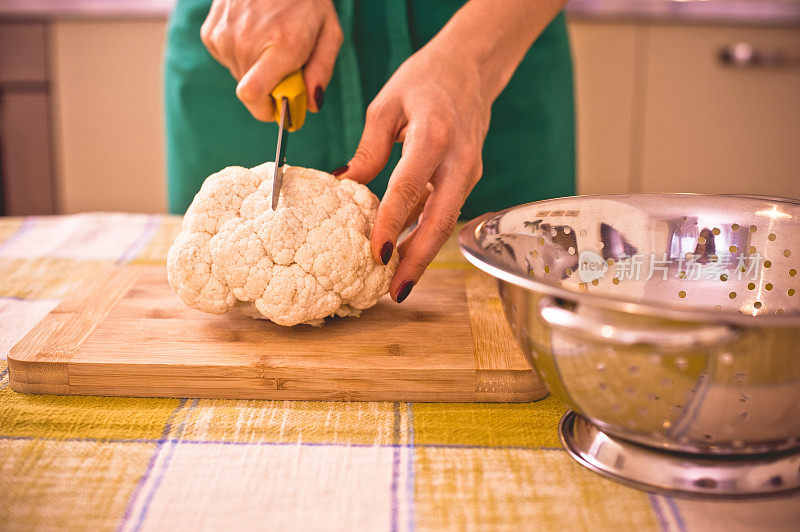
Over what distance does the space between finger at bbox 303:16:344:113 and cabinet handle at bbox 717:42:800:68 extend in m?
1.87

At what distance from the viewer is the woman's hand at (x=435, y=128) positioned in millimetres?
814

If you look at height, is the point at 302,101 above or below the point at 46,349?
above

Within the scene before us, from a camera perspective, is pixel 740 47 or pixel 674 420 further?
pixel 740 47

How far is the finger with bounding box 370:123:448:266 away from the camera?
2.61ft

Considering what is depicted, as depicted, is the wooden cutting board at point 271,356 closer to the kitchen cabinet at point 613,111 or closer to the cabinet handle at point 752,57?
the kitchen cabinet at point 613,111

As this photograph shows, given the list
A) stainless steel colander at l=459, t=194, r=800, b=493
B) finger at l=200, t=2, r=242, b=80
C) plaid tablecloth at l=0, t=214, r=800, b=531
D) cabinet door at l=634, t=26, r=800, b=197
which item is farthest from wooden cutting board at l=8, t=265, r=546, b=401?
cabinet door at l=634, t=26, r=800, b=197

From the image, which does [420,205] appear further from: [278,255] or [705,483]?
[705,483]

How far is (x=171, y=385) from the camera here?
71 centimetres

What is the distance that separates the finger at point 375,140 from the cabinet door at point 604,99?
1.74 meters

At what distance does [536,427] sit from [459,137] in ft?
1.24

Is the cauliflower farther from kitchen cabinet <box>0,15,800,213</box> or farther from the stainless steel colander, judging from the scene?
kitchen cabinet <box>0,15,800,213</box>

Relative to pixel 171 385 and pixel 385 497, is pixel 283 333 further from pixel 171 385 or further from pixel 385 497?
pixel 385 497

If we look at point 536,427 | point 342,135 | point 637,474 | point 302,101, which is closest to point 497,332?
point 536,427

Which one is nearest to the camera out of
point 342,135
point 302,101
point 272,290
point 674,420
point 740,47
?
A: point 674,420
